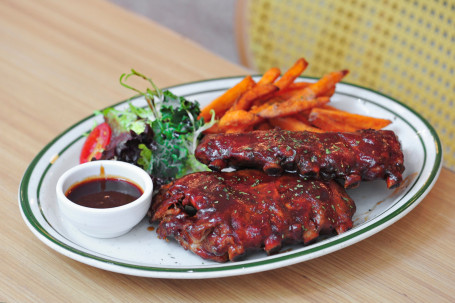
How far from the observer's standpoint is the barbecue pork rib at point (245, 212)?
194 cm

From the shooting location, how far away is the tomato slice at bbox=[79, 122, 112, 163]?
2621mm

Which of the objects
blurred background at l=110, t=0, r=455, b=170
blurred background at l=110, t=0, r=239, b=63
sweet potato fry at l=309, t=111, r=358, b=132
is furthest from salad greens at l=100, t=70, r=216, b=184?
blurred background at l=110, t=0, r=239, b=63

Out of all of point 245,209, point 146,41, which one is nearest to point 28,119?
point 146,41

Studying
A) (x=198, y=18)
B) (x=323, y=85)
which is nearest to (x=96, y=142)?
(x=323, y=85)

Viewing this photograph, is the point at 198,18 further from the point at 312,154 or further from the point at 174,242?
the point at 174,242

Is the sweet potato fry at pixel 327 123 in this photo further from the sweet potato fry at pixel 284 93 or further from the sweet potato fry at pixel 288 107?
the sweet potato fry at pixel 284 93

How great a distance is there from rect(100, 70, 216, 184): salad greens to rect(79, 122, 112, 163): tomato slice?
0.03 m

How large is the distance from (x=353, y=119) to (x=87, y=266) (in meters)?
1.40

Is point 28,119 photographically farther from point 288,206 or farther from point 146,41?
point 288,206

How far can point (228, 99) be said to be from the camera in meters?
2.78

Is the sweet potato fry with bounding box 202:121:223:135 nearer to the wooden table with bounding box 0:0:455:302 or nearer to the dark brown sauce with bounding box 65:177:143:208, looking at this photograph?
the dark brown sauce with bounding box 65:177:143:208

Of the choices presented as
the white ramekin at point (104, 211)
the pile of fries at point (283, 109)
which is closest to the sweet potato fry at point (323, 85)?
the pile of fries at point (283, 109)

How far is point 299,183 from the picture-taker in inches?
83.9

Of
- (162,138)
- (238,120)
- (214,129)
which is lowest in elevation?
(162,138)
